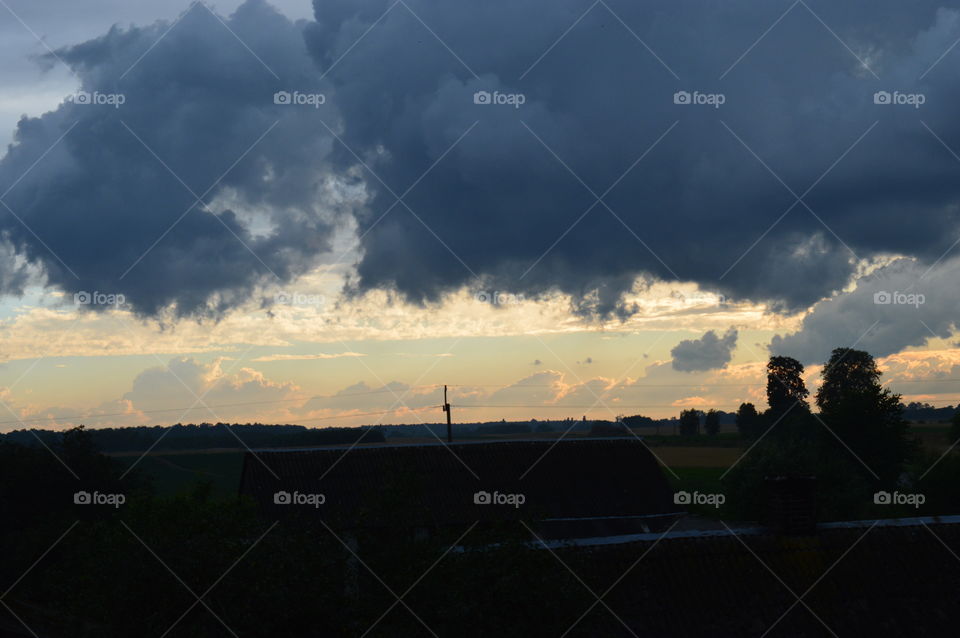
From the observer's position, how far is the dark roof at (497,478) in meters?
39.8

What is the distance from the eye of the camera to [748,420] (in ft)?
410

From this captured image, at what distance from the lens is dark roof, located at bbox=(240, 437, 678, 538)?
39.8 m

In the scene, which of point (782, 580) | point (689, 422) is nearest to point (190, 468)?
point (689, 422)

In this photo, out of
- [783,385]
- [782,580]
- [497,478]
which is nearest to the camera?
[782,580]

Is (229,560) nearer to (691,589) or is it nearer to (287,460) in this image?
(691,589)

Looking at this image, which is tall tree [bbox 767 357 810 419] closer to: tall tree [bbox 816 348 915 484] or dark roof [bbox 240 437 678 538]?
tall tree [bbox 816 348 915 484]

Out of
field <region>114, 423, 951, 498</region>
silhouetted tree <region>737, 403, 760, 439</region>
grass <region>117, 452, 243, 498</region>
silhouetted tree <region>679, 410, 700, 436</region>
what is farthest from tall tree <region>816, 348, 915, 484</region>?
silhouetted tree <region>679, 410, 700, 436</region>

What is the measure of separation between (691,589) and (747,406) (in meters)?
114

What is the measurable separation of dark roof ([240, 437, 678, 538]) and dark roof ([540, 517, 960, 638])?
1789 centimetres

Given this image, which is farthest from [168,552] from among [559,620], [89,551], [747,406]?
[747,406]

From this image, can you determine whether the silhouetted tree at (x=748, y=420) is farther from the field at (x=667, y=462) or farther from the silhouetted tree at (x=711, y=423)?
the silhouetted tree at (x=711, y=423)

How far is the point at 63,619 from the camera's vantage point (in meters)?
17.7

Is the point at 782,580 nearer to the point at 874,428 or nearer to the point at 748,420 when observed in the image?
the point at 874,428

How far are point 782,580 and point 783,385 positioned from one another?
105m
